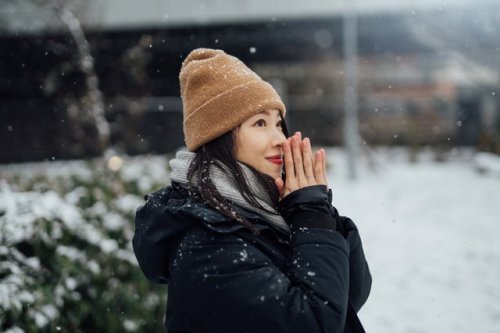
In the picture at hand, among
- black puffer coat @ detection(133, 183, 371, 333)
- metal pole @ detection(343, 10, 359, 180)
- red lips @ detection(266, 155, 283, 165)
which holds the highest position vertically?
metal pole @ detection(343, 10, 359, 180)

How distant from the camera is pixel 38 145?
13.1 metres

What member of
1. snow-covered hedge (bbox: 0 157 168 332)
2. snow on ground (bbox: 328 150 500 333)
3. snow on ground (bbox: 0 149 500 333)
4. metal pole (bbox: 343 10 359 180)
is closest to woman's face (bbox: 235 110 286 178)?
snow-covered hedge (bbox: 0 157 168 332)

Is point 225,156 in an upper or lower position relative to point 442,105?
lower

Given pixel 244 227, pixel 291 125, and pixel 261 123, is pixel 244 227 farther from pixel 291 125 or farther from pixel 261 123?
pixel 291 125

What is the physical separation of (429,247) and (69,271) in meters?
5.15

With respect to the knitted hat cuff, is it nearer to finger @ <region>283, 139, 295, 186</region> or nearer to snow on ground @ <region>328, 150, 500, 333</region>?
finger @ <region>283, 139, 295, 186</region>

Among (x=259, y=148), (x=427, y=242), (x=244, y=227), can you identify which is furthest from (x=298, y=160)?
(x=427, y=242)

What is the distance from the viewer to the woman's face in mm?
1418

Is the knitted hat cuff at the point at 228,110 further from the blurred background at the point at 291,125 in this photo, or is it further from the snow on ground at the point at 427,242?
the snow on ground at the point at 427,242

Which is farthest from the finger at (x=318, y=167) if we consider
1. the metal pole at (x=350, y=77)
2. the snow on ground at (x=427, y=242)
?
the metal pole at (x=350, y=77)

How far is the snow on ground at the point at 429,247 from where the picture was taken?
4.39m

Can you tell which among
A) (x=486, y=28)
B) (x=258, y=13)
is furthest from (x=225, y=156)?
(x=258, y=13)

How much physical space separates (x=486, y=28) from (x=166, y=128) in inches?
368

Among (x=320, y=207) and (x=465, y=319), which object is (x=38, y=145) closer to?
(x=465, y=319)
